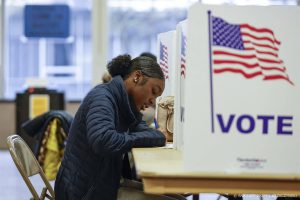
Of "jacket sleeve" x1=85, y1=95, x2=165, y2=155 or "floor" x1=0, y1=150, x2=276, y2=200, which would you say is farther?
"floor" x1=0, y1=150, x2=276, y2=200

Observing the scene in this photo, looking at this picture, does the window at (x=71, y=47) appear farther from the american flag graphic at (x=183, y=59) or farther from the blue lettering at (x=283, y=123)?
the blue lettering at (x=283, y=123)

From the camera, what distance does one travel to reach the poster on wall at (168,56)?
9.18ft

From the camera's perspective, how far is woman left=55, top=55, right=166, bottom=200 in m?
2.28

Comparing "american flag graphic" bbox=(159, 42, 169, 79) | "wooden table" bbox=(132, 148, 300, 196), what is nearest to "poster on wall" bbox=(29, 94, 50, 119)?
"american flag graphic" bbox=(159, 42, 169, 79)

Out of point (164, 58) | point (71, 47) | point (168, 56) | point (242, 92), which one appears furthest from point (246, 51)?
point (71, 47)

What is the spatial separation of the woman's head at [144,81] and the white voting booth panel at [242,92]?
63cm

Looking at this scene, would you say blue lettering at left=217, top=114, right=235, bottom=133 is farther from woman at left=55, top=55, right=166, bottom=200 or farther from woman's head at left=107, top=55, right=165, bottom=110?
woman's head at left=107, top=55, right=165, bottom=110

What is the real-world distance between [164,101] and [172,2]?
503 centimetres

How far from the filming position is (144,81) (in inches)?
95.0

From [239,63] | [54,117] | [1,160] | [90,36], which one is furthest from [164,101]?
[90,36]

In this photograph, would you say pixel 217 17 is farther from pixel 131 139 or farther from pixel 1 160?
pixel 1 160

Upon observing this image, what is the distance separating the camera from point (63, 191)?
2.42 m

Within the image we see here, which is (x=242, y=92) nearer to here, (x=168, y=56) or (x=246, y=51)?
(x=246, y=51)

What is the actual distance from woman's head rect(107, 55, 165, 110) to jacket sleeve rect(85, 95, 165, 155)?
0.20m
